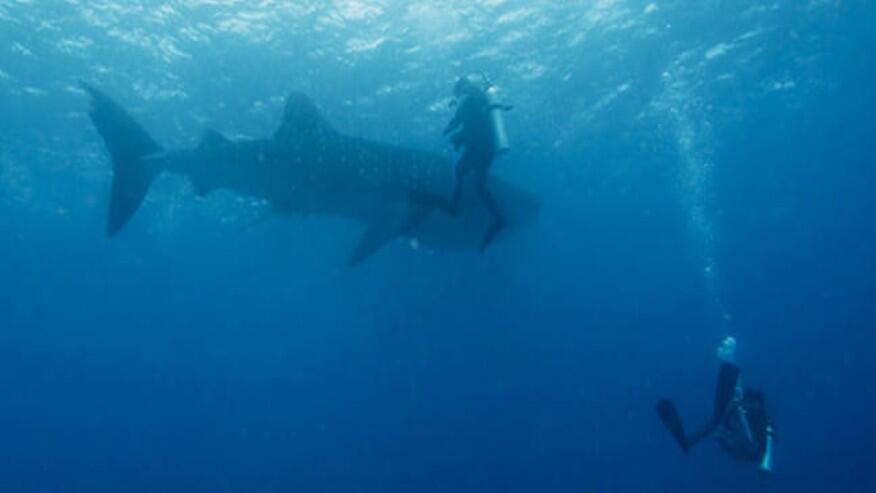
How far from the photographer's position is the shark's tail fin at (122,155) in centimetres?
995

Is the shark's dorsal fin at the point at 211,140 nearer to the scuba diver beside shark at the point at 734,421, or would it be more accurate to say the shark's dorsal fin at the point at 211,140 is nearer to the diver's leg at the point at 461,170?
the diver's leg at the point at 461,170

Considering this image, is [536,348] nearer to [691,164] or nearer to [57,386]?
[691,164]

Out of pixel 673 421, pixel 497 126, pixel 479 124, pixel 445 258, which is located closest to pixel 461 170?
pixel 479 124

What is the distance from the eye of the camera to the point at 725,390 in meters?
9.62

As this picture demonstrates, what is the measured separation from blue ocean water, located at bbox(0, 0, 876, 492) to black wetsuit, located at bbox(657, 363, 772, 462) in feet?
10.7

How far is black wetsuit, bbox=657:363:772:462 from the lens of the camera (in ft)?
30.8

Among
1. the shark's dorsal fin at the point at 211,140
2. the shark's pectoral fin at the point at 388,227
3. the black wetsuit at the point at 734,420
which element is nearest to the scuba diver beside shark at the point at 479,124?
the shark's pectoral fin at the point at 388,227

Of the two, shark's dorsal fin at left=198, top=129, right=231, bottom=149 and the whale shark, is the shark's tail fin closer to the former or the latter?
the whale shark

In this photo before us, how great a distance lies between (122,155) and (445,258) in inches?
833

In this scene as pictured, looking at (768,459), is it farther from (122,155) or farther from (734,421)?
(122,155)

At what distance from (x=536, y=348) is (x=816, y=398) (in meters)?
41.2

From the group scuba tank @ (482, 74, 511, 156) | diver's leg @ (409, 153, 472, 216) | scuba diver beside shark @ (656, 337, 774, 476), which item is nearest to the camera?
scuba tank @ (482, 74, 511, 156)

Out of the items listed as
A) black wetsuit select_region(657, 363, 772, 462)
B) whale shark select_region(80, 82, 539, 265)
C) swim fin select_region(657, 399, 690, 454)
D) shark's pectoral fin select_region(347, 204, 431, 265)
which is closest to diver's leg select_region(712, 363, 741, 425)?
black wetsuit select_region(657, 363, 772, 462)

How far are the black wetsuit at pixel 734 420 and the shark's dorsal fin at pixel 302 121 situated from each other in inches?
278
